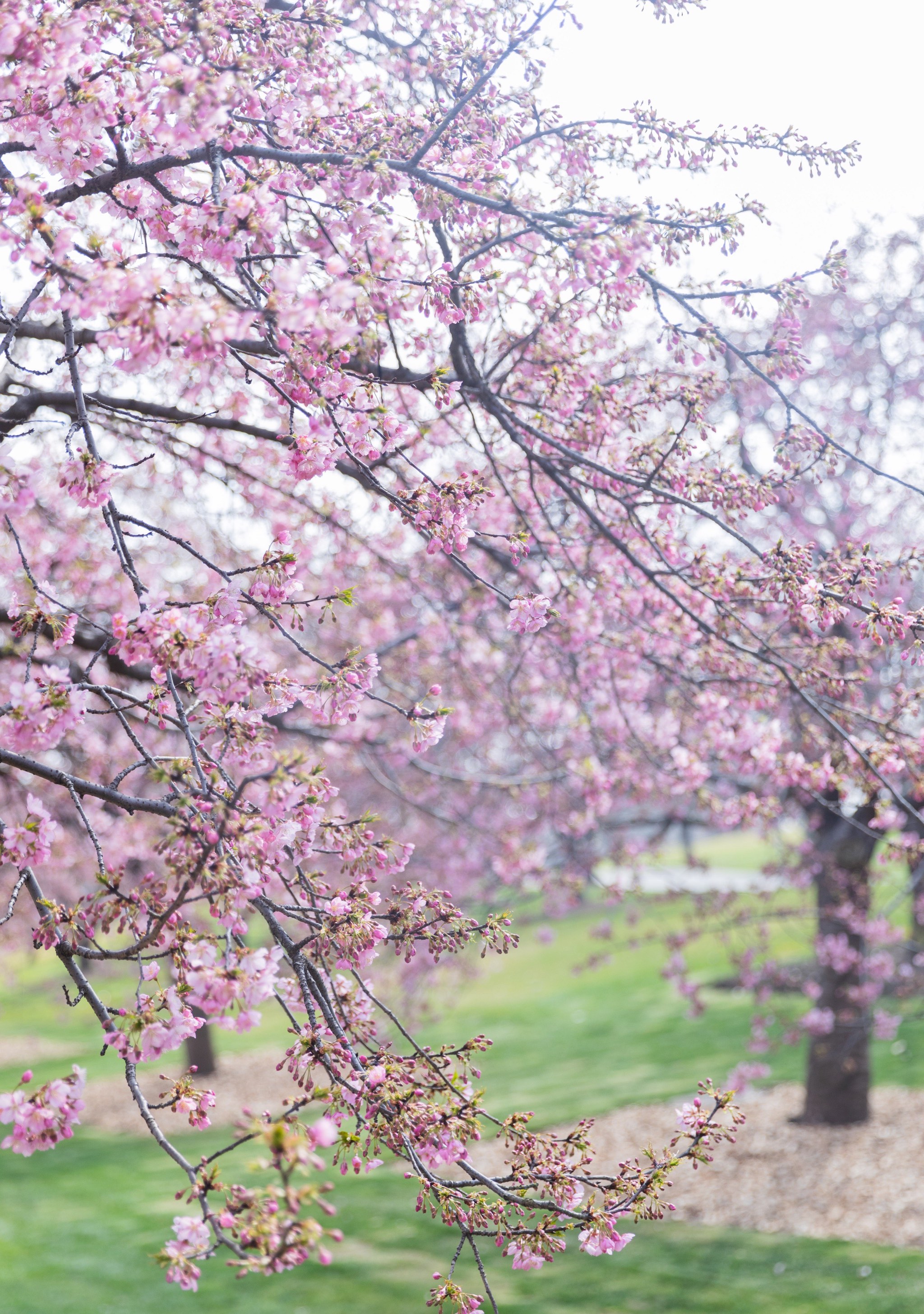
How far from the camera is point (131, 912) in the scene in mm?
2594

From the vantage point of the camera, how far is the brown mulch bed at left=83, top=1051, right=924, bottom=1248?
30.2 feet

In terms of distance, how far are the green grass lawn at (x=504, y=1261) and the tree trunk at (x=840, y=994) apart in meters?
1.87

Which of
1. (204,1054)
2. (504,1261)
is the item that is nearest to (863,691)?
(504,1261)

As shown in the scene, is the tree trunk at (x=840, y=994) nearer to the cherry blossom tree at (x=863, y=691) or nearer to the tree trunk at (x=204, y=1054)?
the cherry blossom tree at (x=863, y=691)

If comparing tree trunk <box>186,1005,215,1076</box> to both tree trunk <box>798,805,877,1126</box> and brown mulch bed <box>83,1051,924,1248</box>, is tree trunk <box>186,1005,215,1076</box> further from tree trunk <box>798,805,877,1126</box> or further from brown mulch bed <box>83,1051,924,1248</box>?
tree trunk <box>798,805,877,1126</box>

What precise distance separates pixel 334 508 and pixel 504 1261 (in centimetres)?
687

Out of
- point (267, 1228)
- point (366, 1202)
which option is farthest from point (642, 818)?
point (267, 1228)

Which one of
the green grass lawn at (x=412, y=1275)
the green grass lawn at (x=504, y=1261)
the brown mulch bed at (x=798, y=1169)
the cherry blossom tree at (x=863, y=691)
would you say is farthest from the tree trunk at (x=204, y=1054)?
the cherry blossom tree at (x=863, y=691)

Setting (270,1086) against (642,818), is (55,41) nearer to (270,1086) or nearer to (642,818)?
(642,818)

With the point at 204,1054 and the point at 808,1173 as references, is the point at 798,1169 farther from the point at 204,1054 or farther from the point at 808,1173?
the point at 204,1054

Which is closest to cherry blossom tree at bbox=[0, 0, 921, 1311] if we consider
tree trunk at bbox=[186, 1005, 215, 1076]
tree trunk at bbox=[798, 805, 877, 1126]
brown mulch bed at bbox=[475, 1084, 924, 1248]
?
tree trunk at bbox=[798, 805, 877, 1126]

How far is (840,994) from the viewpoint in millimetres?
11102

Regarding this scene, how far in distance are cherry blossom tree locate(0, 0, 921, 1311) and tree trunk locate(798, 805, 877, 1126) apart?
177 inches

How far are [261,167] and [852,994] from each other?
9583mm
